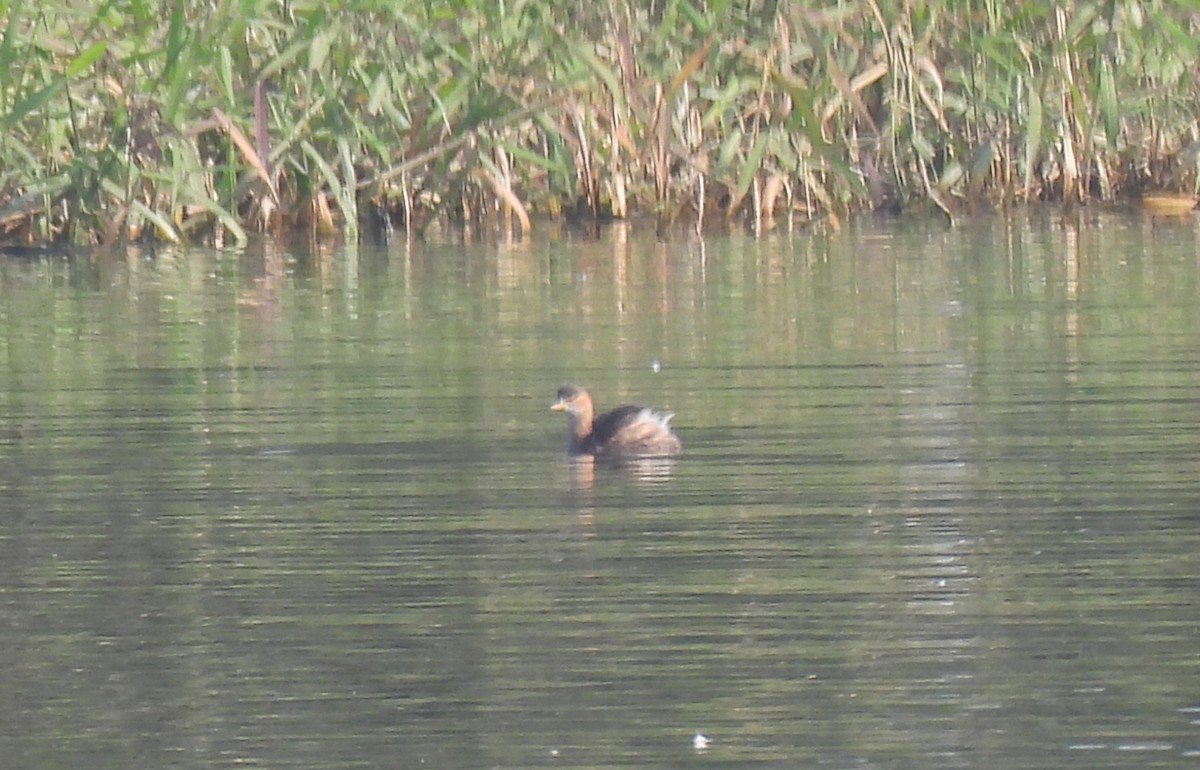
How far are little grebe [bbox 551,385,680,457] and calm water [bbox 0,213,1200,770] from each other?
0.08 meters

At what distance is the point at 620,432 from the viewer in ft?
27.5

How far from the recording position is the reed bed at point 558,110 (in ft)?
50.4

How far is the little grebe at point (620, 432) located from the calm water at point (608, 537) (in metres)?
0.08

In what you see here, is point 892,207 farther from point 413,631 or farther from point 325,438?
point 413,631

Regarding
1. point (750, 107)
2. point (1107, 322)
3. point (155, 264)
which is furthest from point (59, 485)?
point (750, 107)

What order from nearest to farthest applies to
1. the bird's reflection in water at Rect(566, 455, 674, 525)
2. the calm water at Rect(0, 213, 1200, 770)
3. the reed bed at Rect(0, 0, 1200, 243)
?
the calm water at Rect(0, 213, 1200, 770), the bird's reflection in water at Rect(566, 455, 674, 525), the reed bed at Rect(0, 0, 1200, 243)

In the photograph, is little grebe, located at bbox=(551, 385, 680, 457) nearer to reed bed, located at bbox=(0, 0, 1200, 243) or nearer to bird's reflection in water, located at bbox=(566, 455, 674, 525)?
bird's reflection in water, located at bbox=(566, 455, 674, 525)

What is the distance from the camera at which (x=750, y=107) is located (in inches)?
637

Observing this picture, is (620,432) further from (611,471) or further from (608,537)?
(608,537)

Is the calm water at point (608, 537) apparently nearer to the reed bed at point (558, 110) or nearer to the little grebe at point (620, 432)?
the little grebe at point (620, 432)

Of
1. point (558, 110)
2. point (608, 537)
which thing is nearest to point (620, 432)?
point (608, 537)

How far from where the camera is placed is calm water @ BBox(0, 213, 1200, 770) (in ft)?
17.2

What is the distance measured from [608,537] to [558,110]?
939 centimetres

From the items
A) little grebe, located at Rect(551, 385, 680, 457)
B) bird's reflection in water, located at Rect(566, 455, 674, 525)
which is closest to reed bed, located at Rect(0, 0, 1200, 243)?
little grebe, located at Rect(551, 385, 680, 457)
